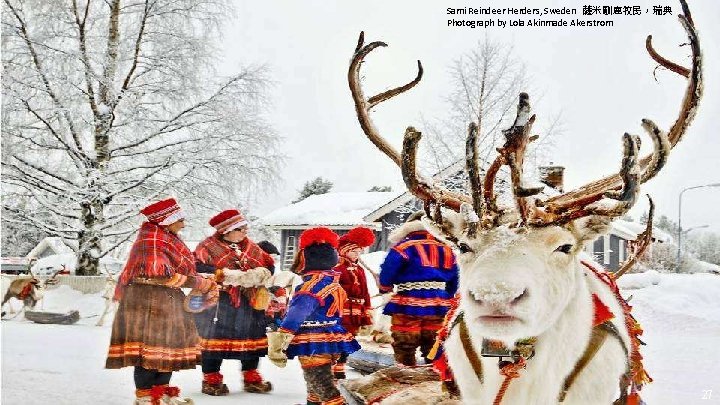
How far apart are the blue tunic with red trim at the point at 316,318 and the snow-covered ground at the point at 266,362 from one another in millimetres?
1168

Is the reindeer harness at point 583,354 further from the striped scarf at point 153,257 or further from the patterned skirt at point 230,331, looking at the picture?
the patterned skirt at point 230,331

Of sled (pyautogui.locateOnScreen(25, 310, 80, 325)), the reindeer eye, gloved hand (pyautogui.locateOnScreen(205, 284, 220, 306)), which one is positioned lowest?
sled (pyautogui.locateOnScreen(25, 310, 80, 325))

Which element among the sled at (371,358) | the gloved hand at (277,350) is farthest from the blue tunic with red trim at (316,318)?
the sled at (371,358)

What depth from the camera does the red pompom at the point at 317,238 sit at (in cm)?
411

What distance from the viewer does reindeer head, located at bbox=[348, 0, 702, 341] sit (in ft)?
5.79

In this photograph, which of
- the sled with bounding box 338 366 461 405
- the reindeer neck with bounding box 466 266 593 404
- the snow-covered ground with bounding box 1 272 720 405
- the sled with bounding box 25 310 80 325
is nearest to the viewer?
the reindeer neck with bounding box 466 266 593 404

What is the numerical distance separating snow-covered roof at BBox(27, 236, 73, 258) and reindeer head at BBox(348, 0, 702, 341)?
40.5ft

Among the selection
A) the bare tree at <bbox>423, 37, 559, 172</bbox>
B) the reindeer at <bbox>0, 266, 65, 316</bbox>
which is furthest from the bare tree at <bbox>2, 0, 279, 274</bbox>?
the bare tree at <bbox>423, 37, 559, 172</bbox>

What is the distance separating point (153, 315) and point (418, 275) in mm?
1703

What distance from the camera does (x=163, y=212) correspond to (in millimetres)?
4023

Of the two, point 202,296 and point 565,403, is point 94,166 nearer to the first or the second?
point 202,296

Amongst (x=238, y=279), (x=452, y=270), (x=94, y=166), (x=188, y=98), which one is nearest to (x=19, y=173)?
(x=94, y=166)

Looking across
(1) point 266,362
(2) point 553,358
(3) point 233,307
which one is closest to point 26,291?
(1) point 266,362

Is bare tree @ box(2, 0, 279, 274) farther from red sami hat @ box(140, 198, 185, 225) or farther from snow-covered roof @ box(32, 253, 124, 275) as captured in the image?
red sami hat @ box(140, 198, 185, 225)
